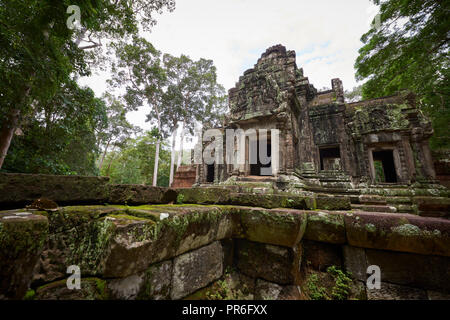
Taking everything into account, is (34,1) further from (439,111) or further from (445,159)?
(439,111)

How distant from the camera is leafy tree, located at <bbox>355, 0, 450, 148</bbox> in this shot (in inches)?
274

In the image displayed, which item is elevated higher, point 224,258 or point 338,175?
point 338,175

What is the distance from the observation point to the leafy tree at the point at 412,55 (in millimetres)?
6953

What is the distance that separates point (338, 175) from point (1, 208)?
9.40 meters

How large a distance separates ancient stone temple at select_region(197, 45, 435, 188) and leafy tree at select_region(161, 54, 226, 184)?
11189 millimetres

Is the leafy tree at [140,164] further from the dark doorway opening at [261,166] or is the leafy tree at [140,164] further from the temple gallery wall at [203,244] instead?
the temple gallery wall at [203,244]

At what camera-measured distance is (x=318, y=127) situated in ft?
30.7

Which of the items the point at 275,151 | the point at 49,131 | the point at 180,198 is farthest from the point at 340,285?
the point at 49,131

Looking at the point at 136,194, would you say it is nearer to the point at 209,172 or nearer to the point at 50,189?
the point at 50,189

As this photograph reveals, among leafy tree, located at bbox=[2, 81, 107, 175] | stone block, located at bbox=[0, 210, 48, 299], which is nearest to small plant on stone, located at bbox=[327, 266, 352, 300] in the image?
stone block, located at bbox=[0, 210, 48, 299]

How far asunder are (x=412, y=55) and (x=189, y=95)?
17.2 metres

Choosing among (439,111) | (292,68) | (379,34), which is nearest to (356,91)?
(439,111)

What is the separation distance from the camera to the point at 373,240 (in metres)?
1.49
